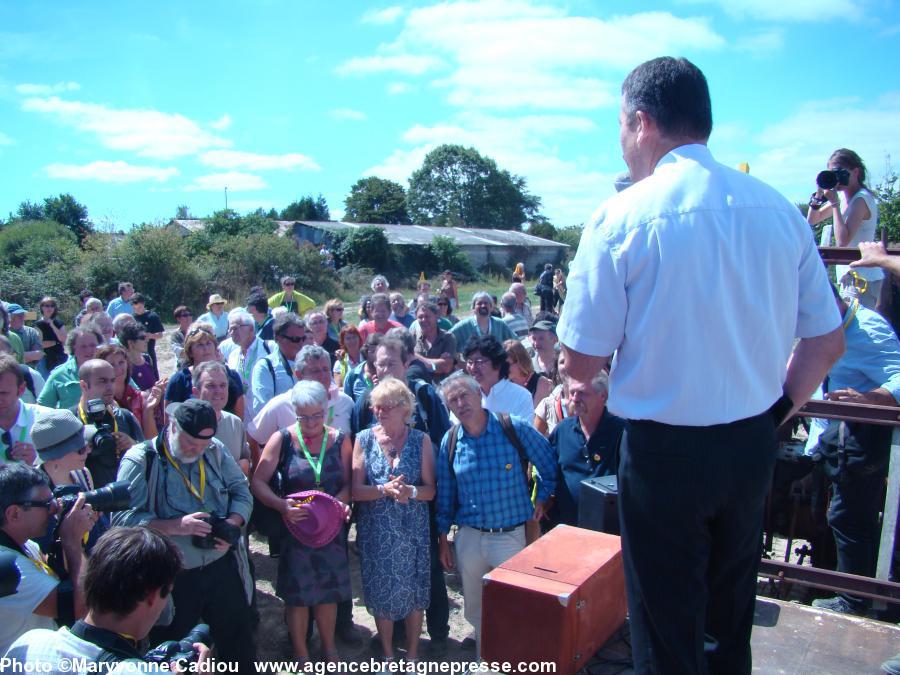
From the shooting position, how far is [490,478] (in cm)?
410

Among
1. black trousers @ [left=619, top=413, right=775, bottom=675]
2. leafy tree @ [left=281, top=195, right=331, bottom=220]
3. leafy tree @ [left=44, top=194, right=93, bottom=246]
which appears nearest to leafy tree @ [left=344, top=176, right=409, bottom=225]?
leafy tree @ [left=281, top=195, right=331, bottom=220]

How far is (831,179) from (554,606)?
11.5ft

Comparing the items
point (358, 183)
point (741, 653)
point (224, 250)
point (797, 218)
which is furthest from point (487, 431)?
point (358, 183)

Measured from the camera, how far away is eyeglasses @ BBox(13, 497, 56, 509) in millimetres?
2641

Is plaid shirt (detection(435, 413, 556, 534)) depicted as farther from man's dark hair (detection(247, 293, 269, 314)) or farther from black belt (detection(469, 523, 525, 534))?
man's dark hair (detection(247, 293, 269, 314))

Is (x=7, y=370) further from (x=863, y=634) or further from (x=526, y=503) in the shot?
(x=863, y=634)

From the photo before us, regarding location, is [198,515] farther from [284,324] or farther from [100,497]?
[284,324]

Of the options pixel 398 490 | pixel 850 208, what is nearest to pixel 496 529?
pixel 398 490

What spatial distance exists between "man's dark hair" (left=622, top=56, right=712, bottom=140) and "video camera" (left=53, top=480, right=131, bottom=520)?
2.74 metres

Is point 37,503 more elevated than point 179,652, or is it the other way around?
point 37,503

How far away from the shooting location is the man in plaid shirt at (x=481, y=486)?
4074 mm

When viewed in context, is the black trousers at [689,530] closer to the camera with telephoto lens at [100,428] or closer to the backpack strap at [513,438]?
the backpack strap at [513,438]

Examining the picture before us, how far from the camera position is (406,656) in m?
4.31

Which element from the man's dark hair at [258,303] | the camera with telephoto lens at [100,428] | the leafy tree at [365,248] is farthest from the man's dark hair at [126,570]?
the leafy tree at [365,248]
